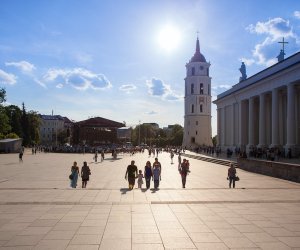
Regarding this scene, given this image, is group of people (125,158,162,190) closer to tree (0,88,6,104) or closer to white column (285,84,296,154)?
white column (285,84,296,154)

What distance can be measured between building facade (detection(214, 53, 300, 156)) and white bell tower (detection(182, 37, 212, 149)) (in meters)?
Result: 33.9

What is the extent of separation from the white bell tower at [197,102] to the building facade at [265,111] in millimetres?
33884

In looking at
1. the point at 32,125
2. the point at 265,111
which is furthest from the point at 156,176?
the point at 32,125

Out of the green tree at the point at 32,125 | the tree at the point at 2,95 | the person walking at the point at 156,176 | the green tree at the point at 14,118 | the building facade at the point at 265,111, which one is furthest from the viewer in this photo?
the green tree at the point at 32,125

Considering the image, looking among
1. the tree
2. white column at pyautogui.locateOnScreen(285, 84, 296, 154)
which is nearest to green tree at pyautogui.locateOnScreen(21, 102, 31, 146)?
the tree

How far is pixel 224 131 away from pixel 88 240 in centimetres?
6626

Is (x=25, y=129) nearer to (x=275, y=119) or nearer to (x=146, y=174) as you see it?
(x=275, y=119)

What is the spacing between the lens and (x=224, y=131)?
73.2 meters

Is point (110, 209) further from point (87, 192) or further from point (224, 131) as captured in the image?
point (224, 131)

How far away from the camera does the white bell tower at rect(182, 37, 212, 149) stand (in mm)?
111688

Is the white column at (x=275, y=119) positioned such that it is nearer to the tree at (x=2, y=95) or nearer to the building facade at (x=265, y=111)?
the building facade at (x=265, y=111)

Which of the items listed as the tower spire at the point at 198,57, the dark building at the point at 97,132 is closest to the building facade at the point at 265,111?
the tower spire at the point at 198,57

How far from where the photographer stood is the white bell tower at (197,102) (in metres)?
112

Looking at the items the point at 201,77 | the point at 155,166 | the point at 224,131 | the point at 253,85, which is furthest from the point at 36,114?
the point at 155,166
